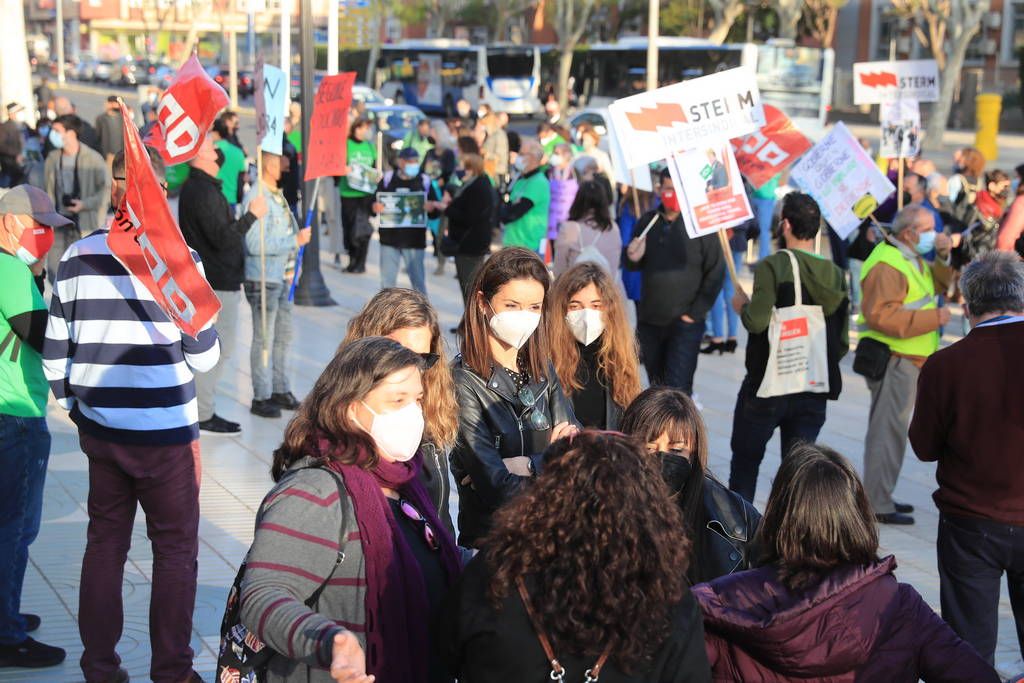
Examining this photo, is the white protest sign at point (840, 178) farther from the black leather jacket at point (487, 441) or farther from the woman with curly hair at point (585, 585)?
the woman with curly hair at point (585, 585)

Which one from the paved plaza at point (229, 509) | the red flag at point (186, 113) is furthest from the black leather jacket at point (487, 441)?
the red flag at point (186, 113)

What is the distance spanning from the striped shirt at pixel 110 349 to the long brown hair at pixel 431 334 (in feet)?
3.25

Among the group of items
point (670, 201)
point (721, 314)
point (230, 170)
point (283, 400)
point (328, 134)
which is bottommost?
point (283, 400)

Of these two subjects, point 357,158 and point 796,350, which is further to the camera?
point 357,158

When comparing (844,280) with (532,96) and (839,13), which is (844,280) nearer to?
(532,96)

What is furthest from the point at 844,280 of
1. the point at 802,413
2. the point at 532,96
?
the point at 532,96

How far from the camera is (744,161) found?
1004 cm

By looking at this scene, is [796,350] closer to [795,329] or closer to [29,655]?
[795,329]

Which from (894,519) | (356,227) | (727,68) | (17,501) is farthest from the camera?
(727,68)

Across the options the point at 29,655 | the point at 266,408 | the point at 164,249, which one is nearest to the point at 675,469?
the point at 164,249

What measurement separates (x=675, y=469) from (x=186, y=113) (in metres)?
4.18

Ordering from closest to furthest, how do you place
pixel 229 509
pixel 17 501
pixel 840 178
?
pixel 17 501 → pixel 229 509 → pixel 840 178

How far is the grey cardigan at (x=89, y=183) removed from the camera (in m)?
13.0

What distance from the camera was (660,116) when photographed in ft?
27.7
